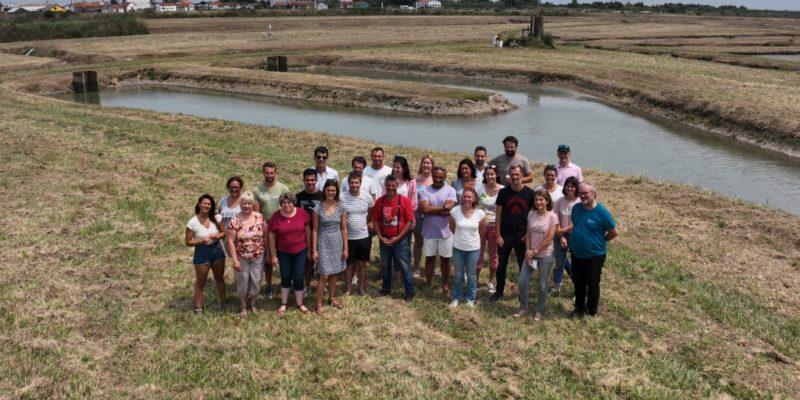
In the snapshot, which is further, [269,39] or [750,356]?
[269,39]

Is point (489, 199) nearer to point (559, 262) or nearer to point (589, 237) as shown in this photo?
point (559, 262)

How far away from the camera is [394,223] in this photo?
26.9 ft

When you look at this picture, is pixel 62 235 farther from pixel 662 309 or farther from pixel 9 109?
pixel 9 109

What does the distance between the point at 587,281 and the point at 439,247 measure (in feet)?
6.69

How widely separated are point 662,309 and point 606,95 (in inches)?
1110

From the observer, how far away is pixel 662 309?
8.20 metres

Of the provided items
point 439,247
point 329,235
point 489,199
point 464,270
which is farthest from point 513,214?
point 329,235

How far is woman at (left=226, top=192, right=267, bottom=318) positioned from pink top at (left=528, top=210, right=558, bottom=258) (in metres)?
3.41

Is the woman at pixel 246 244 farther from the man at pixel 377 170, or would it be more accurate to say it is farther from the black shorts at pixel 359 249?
the man at pixel 377 170

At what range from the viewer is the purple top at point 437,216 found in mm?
8438

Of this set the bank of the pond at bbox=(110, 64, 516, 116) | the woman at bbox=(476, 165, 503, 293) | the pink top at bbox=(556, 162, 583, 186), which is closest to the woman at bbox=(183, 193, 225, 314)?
the woman at bbox=(476, 165, 503, 293)

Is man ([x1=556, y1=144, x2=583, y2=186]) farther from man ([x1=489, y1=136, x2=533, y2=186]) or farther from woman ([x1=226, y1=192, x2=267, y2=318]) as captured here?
woman ([x1=226, y1=192, x2=267, y2=318])

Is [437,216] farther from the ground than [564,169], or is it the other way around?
[564,169]

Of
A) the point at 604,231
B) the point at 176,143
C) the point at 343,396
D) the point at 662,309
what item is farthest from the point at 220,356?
the point at 176,143
